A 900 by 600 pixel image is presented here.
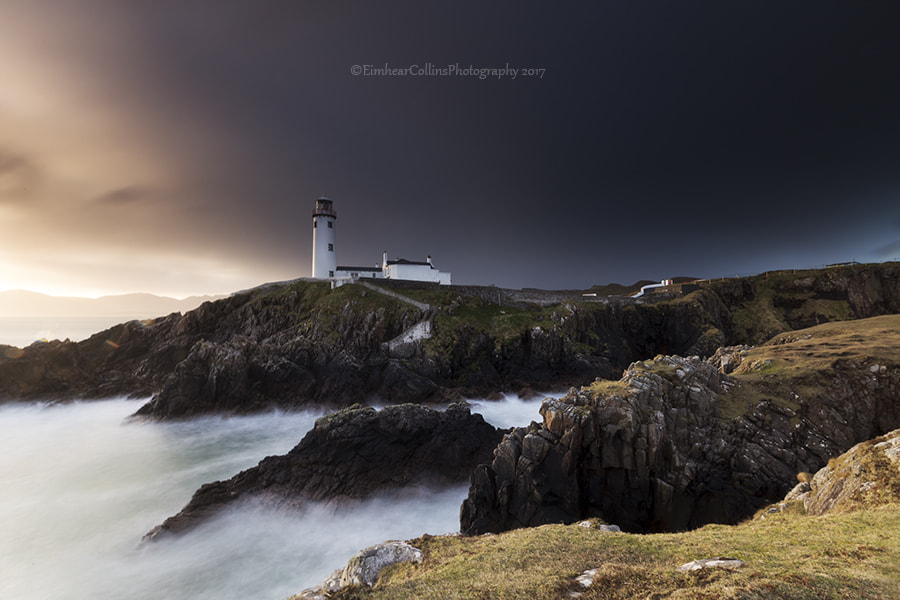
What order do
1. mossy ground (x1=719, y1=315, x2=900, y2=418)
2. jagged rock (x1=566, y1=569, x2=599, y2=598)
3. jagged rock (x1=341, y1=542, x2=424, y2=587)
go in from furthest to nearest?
mossy ground (x1=719, y1=315, x2=900, y2=418)
jagged rock (x1=341, y1=542, x2=424, y2=587)
jagged rock (x1=566, y1=569, x2=599, y2=598)

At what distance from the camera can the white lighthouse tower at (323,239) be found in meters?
72.6

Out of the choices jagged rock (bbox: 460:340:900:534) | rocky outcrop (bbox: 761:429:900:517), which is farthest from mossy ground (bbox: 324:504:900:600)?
jagged rock (bbox: 460:340:900:534)

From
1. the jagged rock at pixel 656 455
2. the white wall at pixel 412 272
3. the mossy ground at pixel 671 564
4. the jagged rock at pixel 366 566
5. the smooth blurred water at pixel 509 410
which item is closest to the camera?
the mossy ground at pixel 671 564

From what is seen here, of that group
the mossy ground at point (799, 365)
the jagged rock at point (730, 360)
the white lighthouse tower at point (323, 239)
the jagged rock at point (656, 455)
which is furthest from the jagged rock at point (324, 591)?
the white lighthouse tower at point (323, 239)

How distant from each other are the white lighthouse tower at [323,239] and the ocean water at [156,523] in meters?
43.5

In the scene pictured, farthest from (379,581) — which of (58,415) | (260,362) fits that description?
(58,415)

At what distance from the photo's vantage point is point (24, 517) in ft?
74.9

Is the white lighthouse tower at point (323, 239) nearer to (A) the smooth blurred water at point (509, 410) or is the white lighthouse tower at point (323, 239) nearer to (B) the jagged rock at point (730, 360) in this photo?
(A) the smooth blurred water at point (509, 410)

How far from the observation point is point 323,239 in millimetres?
72938

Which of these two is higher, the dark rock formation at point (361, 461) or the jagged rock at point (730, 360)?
the jagged rock at point (730, 360)

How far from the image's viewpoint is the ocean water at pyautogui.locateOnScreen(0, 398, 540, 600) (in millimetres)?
17266

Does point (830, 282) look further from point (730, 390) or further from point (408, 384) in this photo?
point (408, 384)

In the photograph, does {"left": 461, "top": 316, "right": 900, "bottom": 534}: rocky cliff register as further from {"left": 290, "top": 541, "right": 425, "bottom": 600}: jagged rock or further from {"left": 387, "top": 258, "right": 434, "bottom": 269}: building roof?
{"left": 387, "top": 258, "right": 434, "bottom": 269}: building roof

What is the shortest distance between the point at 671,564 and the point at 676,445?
37.5 ft
